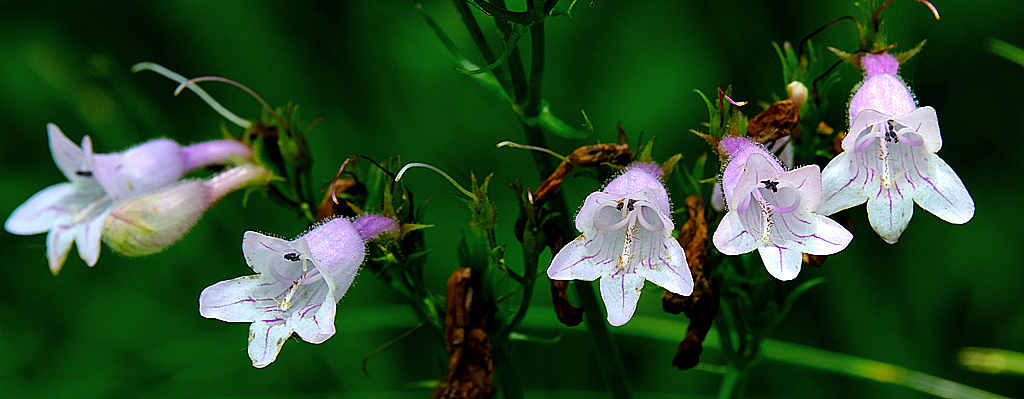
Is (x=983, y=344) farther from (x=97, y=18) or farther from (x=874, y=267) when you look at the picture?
(x=97, y=18)

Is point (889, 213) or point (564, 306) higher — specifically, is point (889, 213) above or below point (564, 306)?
above

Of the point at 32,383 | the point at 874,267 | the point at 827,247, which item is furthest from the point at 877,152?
the point at 32,383

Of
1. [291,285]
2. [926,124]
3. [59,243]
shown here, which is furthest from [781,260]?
[59,243]

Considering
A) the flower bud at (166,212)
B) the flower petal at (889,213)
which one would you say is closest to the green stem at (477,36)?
the flower bud at (166,212)

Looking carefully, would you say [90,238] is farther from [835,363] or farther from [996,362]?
[996,362]

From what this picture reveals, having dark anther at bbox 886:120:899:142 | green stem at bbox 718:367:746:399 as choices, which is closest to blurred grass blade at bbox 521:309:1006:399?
green stem at bbox 718:367:746:399

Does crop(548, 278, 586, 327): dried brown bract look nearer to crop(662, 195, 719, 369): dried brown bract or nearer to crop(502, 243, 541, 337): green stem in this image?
crop(502, 243, 541, 337): green stem

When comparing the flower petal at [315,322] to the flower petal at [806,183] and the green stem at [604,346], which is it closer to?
the green stem at [604,346]
